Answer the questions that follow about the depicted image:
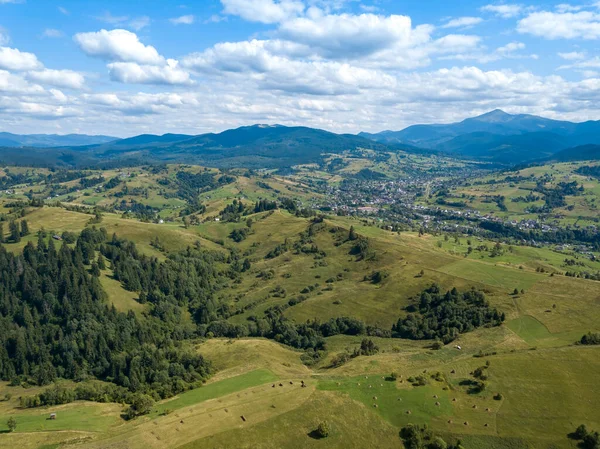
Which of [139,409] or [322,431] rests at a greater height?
[322,431]

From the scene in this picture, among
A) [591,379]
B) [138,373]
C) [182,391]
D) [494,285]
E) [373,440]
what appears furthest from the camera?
[494,285]

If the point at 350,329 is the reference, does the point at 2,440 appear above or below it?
above

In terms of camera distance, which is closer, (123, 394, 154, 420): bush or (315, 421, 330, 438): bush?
(315, 421, 330, 438): bush

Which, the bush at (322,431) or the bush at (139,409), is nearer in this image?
the bush at (322,431)

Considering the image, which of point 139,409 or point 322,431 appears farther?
point 139,409

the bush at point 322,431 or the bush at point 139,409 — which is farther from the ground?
the bush at point 322,431

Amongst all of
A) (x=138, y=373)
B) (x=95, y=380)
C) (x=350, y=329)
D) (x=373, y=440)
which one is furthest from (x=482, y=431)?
(x=95, y=380)

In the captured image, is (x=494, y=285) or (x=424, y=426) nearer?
(x=424, y=426)

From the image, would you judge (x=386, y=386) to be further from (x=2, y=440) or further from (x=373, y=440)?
(x=2, y=440)

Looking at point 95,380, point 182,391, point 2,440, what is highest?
point 2,440

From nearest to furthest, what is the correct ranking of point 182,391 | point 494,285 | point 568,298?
point 182,391 → point 568,298 → point 494,285

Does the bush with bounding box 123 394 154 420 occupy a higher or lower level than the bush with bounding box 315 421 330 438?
lower
